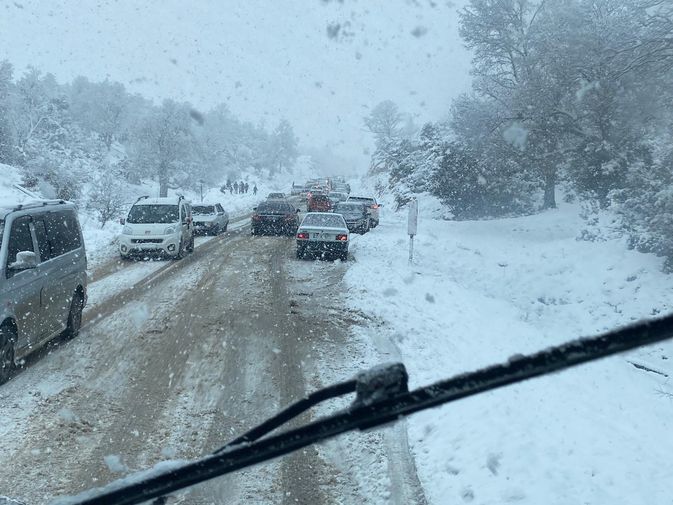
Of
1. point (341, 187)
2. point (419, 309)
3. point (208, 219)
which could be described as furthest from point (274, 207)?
point (341, 187)

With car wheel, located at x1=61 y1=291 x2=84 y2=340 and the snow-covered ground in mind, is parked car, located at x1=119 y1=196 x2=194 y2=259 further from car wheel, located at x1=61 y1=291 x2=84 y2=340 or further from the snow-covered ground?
car wheel, located at x1=61 y1=291 x2=84 y2=340

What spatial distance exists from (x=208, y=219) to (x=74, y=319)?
681 inches

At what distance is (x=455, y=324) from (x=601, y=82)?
14666mm

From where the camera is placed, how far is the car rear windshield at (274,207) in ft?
86.0

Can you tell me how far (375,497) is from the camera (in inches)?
188

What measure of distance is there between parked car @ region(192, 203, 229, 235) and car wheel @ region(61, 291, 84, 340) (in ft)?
55.1

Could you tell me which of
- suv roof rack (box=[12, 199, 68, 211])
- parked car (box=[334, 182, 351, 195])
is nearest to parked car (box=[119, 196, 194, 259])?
suv roof rack (box=[12, 199, 68, 211])

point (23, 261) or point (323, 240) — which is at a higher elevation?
point (23, 261)

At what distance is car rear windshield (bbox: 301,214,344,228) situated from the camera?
1941cm

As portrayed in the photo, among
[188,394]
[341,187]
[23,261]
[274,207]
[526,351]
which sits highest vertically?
[23,261]

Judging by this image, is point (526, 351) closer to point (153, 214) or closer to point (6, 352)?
point (6, 352)

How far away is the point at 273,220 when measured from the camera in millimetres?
25938

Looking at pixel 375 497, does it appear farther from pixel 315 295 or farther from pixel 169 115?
pixel 169 115

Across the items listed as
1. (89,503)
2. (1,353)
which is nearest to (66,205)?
(1,353)
